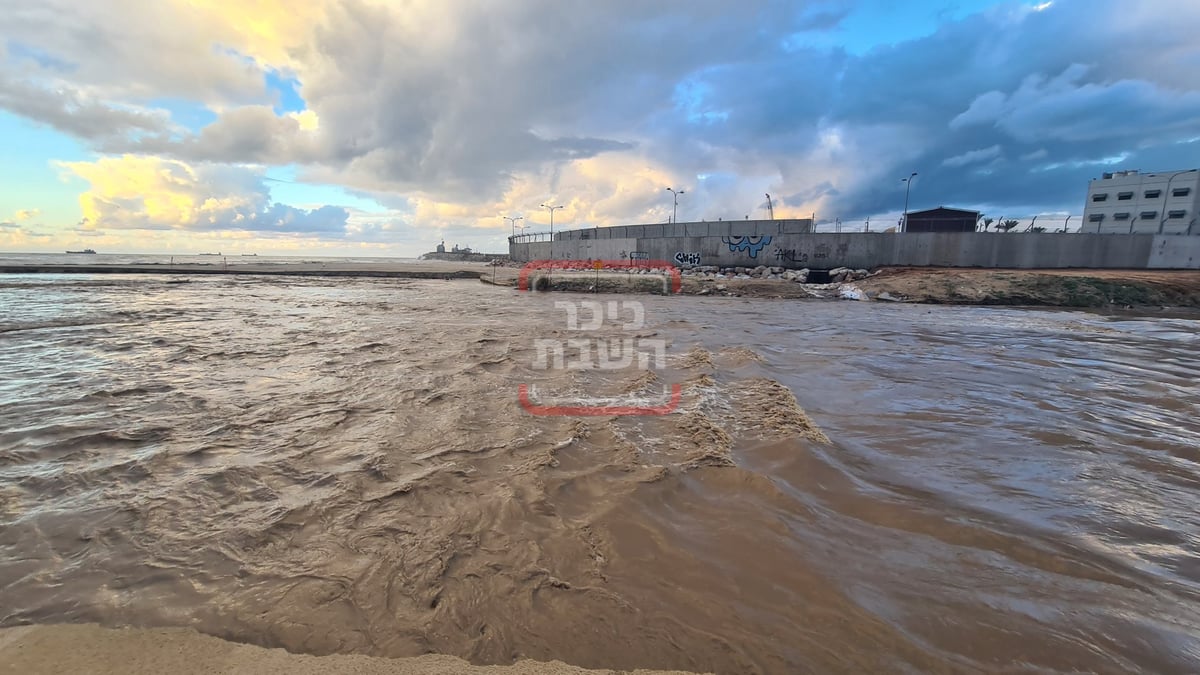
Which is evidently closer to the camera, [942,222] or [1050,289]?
[1050,289]

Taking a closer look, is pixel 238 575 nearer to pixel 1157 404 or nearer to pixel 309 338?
pixel 309 338

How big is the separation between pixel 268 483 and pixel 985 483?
6.13m

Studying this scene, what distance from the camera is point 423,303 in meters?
20.3

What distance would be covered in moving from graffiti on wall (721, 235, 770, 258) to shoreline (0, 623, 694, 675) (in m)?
37.7

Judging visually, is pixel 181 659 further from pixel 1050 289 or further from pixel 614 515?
pixel 1050 289

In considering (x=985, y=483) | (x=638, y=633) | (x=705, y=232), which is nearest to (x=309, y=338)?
(x=638, y=633)

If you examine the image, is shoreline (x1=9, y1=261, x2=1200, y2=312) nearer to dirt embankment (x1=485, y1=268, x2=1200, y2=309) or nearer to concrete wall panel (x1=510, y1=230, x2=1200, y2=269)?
dirt embankment (x1=485, y1=268, x2=1200, y2=309)

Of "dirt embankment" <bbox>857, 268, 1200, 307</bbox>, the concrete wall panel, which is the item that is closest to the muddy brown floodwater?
"dirt embankment" <bbox>857, 268, 1200, 307</bbox>

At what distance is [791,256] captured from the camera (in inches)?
1399

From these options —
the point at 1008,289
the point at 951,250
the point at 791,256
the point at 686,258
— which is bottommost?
the point at 1008,289

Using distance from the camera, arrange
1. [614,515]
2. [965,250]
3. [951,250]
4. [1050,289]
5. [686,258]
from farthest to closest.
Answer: [686,258]
[951,250]
[965,250]
[1050,289]
[614,515]

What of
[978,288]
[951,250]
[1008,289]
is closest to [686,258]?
[951,250]

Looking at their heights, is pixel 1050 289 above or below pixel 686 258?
below

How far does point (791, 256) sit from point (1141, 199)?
57711 mm
